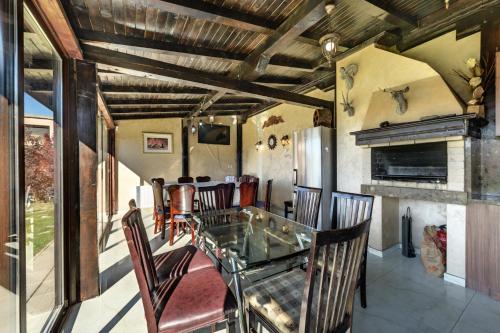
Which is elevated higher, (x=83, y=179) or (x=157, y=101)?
(x=157, y=101)

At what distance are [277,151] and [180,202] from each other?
3228 millimetres

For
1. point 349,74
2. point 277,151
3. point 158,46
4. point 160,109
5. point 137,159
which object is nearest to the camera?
point 158,46

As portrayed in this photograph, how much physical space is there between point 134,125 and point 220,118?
262cm

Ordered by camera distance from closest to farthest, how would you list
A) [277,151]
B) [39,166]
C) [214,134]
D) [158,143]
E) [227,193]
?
[39,166], [227,193], [277,151], [158,143], [214,134]

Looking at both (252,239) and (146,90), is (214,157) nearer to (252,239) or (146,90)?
(146,90)

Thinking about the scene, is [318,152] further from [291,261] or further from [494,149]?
[291,261]

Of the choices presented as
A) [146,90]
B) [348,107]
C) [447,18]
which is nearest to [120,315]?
[146,90]

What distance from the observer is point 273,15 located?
7.41 ft

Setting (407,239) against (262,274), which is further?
(407,239)

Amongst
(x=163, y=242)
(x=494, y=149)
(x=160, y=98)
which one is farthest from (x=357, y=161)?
(x=160, y=98)

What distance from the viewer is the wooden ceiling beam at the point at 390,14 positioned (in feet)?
7.61

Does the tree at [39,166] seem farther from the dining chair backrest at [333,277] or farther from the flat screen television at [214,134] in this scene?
the flat screen television at [214,134]

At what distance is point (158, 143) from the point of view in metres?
6.52

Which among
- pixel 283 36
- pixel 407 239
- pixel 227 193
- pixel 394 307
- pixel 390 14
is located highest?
pixel 390 14
